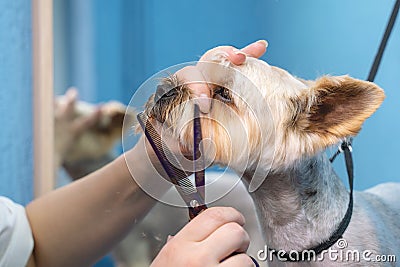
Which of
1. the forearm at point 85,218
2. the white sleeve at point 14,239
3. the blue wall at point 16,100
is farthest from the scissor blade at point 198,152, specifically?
the blue wall at point 16,100

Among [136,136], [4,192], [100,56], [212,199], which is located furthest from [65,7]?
[212,199]

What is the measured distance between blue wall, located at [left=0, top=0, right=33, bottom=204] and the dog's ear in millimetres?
700

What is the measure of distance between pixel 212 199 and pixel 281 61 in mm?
197

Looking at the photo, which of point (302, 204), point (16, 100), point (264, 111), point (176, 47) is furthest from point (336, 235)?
point (16, 100)

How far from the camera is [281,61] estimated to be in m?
0.69

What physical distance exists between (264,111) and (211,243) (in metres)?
0.17

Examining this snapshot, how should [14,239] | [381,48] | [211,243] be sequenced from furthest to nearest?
1. [14,239]
2. [381,48]
3. [211,243]

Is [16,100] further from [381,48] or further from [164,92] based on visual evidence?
[381,48]

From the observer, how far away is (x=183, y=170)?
572 millimetres

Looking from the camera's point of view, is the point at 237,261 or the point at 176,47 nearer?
the point at 237,261

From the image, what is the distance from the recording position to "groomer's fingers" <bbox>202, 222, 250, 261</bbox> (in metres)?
0.53

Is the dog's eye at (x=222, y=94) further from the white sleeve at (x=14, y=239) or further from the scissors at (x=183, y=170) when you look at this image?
the white sleeve at (x=14, y=239)

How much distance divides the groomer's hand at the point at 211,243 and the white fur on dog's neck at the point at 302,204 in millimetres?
140

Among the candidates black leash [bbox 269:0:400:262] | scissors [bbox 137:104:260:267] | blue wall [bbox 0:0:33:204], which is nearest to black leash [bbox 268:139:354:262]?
black leash [bbox 269:0:400:262]
